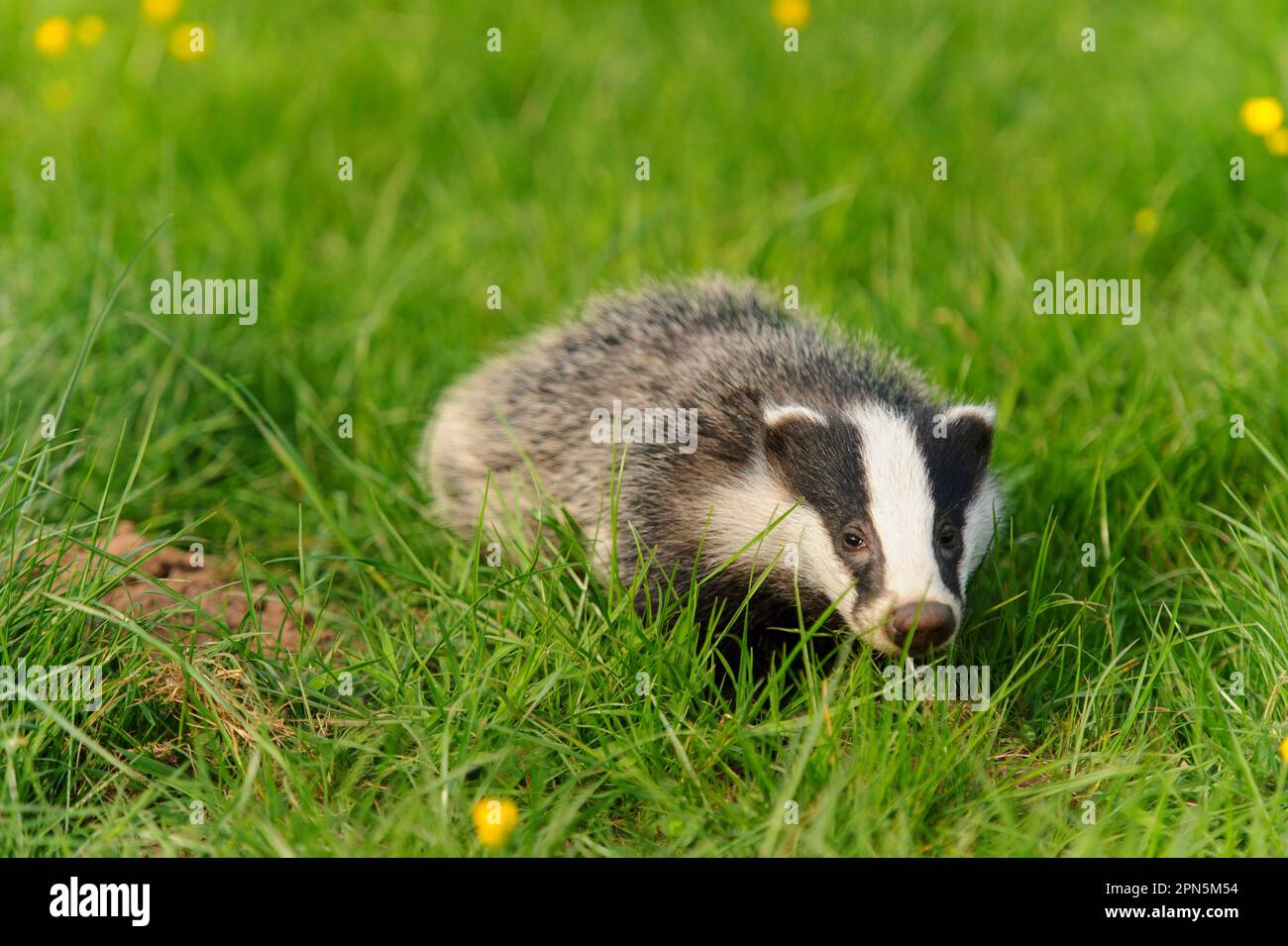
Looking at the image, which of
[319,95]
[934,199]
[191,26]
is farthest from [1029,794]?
[191,26]

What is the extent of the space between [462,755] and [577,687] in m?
0.52

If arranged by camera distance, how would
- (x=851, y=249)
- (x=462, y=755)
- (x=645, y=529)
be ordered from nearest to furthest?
1. (x=462, y=755)
2. (x=645, y=529)
3. (x=851, y=249)

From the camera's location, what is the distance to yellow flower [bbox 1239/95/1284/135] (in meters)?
7.29

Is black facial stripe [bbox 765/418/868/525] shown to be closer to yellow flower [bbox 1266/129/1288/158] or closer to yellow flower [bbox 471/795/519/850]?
yellow flower [bbox 471/795/519/850]

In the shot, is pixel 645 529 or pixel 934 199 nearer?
pixel 645 529

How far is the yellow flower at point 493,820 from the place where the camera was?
392 centimetres

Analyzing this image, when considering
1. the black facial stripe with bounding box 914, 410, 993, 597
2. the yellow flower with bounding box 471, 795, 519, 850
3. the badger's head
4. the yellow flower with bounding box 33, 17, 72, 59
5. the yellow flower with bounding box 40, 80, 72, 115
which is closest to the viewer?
the yellow flower with bounding box 471, 795, 519, 850

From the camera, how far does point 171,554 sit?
5758 millimetres

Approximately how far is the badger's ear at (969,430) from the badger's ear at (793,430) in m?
0.49

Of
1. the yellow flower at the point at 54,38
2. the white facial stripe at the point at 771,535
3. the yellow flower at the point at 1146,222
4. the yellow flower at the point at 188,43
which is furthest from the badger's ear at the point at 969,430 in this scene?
the yellow flower at the point at 54,38

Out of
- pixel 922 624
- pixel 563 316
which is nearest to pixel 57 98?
pixel 563 316

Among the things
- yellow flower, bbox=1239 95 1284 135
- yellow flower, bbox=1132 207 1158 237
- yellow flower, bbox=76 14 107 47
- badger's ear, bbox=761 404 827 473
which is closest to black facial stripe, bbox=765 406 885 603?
badger's ear, bbox=761 404 827 473

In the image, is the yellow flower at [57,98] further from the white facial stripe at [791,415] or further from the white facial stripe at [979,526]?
the white facial stripe at [979,526]
